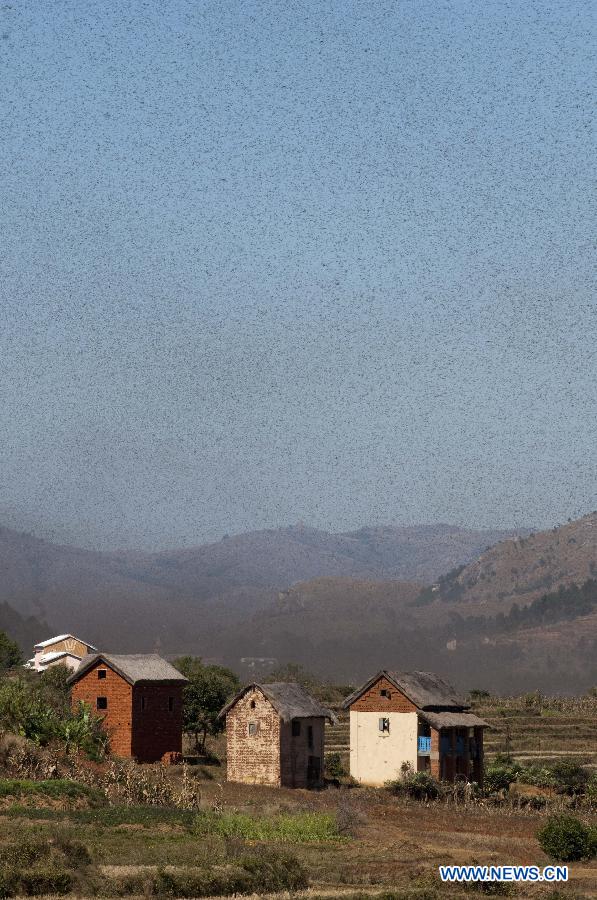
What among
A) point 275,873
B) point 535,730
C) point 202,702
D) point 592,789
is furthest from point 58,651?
point 275,873

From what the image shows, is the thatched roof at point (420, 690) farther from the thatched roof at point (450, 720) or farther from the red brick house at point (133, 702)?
the red brick house at point (133, 702)

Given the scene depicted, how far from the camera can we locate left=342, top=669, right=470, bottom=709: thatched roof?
253ft

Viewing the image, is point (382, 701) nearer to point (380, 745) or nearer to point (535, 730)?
point (380, 745)

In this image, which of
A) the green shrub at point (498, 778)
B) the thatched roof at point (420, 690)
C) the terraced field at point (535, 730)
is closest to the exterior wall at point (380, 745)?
the thatched roof at point (420, 690)

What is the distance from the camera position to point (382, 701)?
256ft

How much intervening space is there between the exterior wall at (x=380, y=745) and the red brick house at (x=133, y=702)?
10052 mm

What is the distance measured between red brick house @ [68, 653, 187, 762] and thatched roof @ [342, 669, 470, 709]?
32.5ft

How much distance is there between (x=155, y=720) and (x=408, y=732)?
13898 mm

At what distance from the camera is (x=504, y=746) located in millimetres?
98312

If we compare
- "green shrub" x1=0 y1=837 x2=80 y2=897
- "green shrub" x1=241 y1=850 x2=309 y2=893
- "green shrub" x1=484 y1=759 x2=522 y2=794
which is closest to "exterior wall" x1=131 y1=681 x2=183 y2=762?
"green shrub" x1=484 y1=759 x2=522 y2=794

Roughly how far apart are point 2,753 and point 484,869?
26.5 metres

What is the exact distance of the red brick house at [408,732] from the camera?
75.8m

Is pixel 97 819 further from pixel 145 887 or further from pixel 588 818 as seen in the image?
pixel 588 818

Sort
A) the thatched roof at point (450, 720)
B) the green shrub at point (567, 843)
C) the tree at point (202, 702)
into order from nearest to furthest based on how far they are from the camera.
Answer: the green shrub at point (567, 843), the thatched roof at point (450, 720), the tree at point (202, 702)
